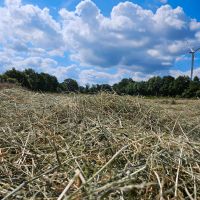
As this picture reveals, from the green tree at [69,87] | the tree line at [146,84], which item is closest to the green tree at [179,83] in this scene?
the tree line at [146,84]

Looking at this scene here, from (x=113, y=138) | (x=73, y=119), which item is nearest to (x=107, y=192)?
(x=113, y=138)

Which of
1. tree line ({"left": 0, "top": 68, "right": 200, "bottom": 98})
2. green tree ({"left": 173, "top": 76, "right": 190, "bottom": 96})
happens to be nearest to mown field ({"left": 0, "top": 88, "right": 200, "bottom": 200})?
tree line ({"left": 0, "top": 68, "right": 200, "bottom": 98})

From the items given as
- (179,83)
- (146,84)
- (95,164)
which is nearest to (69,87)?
(95,164)

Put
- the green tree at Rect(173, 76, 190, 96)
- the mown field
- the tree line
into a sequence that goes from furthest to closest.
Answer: the green tree at Rect(173, 76, 190, 96) < the tree line < the mown field

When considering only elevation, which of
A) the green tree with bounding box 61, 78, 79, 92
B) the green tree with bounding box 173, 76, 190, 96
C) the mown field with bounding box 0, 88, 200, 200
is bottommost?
the mown field with bounding box 0, 88, 200, 200

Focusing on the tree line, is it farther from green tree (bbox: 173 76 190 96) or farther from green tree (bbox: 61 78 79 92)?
green tree (bbox: 61 78 79 92)

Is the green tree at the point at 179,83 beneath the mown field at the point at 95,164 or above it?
above

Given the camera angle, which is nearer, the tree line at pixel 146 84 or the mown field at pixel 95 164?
the mown field at pixel 95 164

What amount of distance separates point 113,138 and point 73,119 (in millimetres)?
983

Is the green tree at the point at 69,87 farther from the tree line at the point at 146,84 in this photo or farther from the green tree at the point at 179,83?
the green tree at the point at 179,83

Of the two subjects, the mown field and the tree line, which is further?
the tree line

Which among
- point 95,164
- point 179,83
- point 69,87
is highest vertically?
point 179,83

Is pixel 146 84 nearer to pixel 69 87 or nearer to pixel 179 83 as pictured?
pixel 179 83

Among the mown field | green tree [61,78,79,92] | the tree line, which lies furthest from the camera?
the tree line
